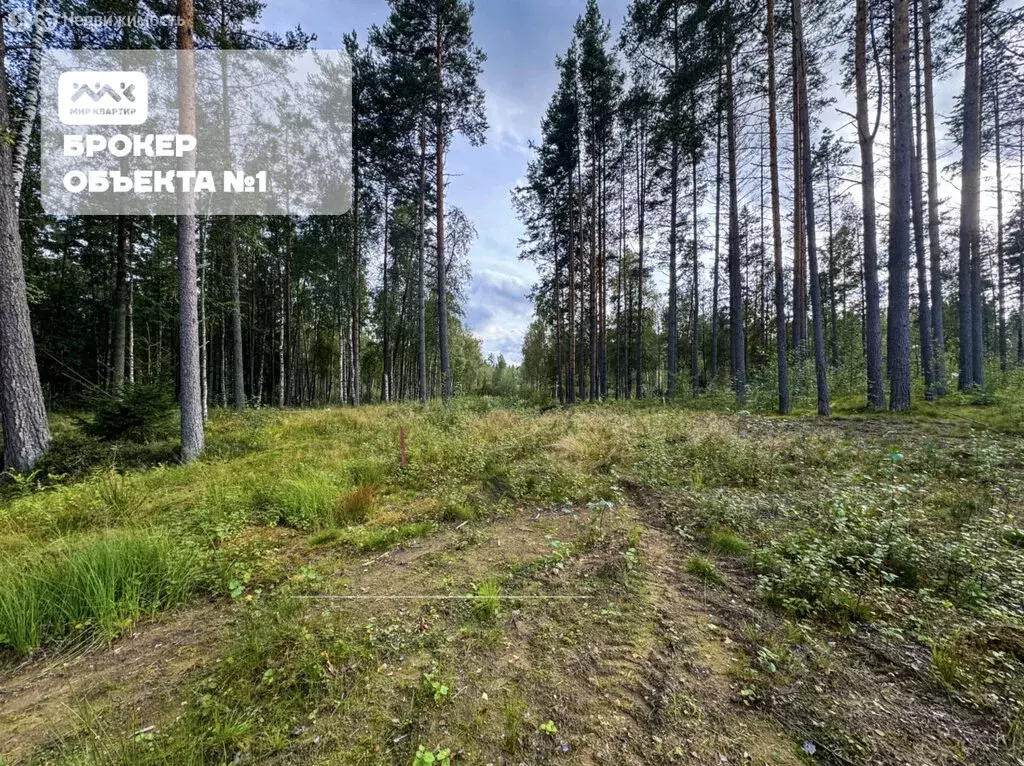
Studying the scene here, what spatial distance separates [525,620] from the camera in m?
2.29

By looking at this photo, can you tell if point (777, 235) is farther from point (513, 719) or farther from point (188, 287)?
point (188, 287)

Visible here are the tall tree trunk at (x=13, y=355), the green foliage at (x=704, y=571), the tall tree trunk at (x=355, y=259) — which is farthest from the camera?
the tall tree trunk at (x=355, y=259)

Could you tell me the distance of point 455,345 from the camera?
89.8 feet

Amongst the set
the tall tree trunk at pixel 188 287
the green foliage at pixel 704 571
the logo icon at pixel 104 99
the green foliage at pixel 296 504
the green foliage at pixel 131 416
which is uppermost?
the logo icon at pixel 104 99

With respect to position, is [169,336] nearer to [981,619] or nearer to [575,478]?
[575,478]

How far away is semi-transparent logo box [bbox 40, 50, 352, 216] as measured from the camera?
7.72 meters

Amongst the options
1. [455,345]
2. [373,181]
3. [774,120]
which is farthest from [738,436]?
[455,345]

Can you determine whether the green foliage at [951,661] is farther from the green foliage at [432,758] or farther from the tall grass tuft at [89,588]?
the tall grass tuft at [89,588]

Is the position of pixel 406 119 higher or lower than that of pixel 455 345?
higher

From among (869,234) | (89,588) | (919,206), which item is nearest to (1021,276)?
(919,206)

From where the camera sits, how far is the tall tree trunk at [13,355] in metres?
5.19

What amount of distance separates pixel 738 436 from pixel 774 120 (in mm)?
9334

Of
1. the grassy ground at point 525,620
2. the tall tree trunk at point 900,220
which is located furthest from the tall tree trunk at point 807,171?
the grassy ground at point 525,620

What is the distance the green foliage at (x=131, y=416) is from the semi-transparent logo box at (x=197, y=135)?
3.44 meters
